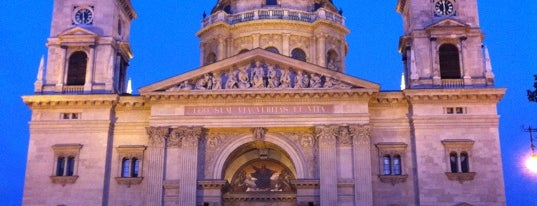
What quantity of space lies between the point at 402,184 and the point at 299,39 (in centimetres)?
1722

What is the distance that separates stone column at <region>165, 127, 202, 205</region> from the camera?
1371 inches

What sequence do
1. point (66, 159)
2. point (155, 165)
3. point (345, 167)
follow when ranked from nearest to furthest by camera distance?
point (345, 167)
point (155, 165)
point (66, 159)

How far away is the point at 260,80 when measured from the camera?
119 ft

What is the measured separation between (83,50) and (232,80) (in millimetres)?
9220

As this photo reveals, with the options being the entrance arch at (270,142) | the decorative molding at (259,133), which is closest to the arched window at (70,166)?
the entrance arch at (270,142)

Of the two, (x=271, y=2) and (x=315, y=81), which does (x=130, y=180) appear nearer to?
(x=315, y=81)

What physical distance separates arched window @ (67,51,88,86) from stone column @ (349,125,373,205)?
51.0ft

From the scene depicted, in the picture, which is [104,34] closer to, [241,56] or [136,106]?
[136,106]

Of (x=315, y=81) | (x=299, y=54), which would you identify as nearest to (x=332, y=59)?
(x=299, y=54)

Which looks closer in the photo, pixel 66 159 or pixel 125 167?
pixel 66 159

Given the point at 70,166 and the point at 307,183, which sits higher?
the point at 70,166

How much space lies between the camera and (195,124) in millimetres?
36094

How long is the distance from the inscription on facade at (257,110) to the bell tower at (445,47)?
557cm

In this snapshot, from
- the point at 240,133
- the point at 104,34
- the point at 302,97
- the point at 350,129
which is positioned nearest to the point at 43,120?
the point at 104,34
